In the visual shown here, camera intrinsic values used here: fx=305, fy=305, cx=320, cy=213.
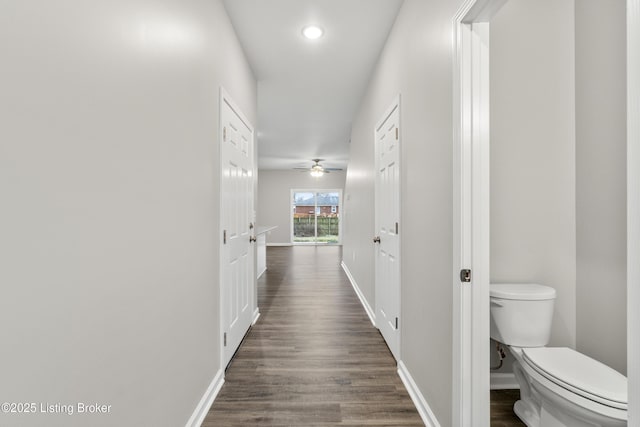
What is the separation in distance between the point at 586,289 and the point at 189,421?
8.07 ft

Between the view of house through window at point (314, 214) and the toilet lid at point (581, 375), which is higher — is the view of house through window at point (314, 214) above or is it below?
above

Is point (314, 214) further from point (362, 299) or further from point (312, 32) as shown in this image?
point (312, 32)

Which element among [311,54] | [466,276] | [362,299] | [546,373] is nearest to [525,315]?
[546,373]

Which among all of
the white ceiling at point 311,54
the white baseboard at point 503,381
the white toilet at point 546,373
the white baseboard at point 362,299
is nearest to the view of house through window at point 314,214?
the white baseboard at point 362,299

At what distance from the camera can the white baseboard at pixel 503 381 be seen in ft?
6.79

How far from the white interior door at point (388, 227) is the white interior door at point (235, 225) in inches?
50.1

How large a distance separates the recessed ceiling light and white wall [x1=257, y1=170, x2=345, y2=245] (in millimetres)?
8134

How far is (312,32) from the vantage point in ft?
8.35

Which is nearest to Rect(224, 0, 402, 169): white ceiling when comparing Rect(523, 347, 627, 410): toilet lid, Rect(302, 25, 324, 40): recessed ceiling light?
Rect(302, 25, 324, 40): recessed ceiling light

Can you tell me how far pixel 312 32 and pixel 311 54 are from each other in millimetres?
380

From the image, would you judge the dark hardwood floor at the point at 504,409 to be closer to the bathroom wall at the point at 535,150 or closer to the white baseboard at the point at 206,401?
the bathroom wall at the point at 535,150

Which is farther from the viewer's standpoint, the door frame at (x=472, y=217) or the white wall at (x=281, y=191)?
the white wall at (x=281, y=191)

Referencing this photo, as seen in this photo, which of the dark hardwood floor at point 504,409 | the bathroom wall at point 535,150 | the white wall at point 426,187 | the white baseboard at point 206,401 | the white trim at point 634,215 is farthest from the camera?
the bathroom wall at point 535,150

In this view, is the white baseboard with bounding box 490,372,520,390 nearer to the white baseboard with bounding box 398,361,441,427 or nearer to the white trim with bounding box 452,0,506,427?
the white baseboard with bounding box 398,361,441,427
